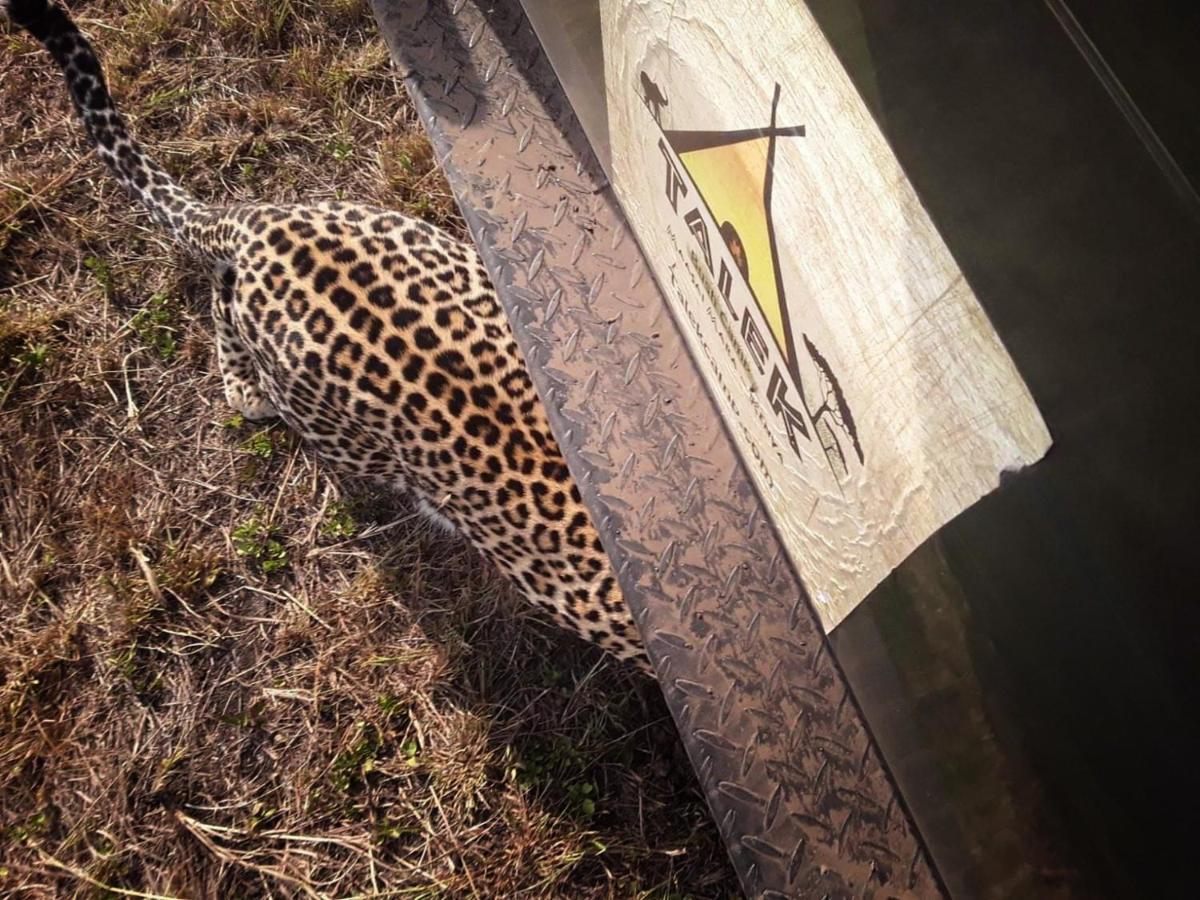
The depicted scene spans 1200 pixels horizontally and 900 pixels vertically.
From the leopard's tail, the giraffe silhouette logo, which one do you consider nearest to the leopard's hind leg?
the leopard's tail

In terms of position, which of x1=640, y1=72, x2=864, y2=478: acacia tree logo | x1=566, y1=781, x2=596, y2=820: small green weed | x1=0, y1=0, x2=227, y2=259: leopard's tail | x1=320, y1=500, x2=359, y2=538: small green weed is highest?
x1=640, y1=72, x2=864, y2=478: acacia tree logo

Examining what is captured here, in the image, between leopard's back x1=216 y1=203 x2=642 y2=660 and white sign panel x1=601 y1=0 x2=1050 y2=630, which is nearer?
white sign panel x1=601 y1=0 x2=1050 y2=630

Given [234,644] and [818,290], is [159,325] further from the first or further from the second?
[818,290]

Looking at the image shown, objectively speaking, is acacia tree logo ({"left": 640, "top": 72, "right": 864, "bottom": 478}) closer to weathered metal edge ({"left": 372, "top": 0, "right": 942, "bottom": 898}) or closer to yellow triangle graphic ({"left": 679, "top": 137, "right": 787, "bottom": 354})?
yellow triangle graphic ({"left": 679, "top": 137, "right": 787, "bottom": 354})

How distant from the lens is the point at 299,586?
2.95m

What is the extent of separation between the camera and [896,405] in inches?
51.1

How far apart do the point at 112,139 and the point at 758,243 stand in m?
2.40

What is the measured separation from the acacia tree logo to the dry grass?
1.43 m

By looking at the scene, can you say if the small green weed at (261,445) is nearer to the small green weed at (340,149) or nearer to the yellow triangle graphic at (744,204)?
the small green weed at (340,149)

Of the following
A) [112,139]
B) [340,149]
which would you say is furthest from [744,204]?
[112,139]

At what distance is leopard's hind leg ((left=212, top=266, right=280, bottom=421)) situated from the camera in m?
2.97

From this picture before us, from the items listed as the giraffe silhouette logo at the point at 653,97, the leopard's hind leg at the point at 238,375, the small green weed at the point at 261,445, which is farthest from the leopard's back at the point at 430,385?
the giraffe silhouette logo at the point at 653,97

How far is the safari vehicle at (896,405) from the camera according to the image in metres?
0.96

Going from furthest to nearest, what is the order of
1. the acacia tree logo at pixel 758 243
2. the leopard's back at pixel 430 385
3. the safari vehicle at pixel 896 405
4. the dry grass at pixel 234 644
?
the dry grass at pixel 234 644 < the leopard's back at pixel 430 385 < the acacia tree logo at pixel 758 243 < the safari vehicle at pixel 896 405
